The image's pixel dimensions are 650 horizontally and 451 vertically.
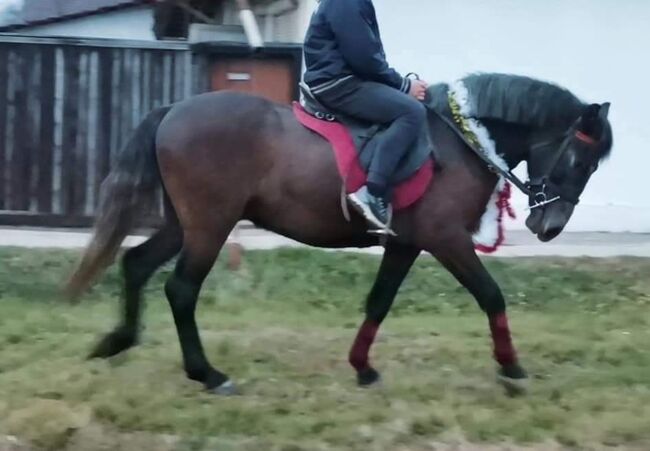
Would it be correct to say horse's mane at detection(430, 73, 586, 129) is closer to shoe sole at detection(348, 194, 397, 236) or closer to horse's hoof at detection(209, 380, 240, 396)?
shoe sole at detection(348, 194, 397, 236)

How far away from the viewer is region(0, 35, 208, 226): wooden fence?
13570 mm

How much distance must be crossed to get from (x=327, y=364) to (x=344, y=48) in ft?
6.85

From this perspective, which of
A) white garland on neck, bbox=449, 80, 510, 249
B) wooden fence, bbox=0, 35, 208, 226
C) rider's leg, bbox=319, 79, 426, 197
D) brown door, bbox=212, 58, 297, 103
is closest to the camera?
rider's leg, bbox=319, 79, 426, 197

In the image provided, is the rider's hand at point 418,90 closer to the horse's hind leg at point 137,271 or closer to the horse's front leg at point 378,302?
the horse's front leg at point 378,302

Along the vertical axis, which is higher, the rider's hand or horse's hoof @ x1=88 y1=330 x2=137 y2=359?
the rider's hand

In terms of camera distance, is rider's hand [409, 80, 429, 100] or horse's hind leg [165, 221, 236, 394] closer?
horse's hind leg [165, 221, 236, 394]

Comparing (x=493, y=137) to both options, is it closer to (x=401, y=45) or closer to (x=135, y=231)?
(x=135, y=231)

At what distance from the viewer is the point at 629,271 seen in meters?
11.1

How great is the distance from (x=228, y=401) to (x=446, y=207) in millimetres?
1664

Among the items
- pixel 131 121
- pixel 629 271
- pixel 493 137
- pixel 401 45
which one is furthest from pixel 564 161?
pixel 131 121

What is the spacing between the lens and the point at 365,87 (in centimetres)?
668

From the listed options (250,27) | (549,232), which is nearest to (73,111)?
(250,27)

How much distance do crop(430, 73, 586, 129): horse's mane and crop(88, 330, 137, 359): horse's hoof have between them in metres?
2.34

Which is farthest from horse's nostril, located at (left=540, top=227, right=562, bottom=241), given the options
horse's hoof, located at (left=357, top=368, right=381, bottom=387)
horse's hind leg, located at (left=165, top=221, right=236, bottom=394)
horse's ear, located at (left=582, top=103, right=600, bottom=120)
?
horse's hind leg, located at (left=165, top=221, right=236, bottom=394)
